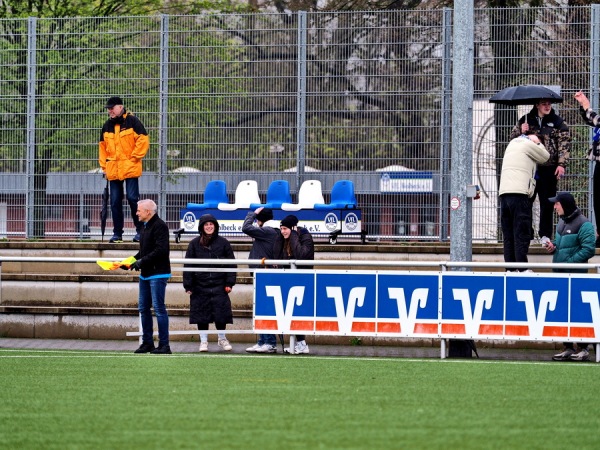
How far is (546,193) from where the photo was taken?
18.0 m

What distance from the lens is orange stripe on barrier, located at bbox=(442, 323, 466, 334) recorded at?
15.4 meters

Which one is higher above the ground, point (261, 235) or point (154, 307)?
point (261, 235)

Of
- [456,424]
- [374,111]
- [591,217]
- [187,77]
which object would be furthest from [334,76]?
[456,424]

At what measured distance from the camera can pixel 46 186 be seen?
20.9 m

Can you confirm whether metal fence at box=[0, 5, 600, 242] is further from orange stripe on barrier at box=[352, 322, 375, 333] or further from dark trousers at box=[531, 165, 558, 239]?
orange stripe on barrier at box=[352, 322, 375, 333]

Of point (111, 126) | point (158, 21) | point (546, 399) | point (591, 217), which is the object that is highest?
point (158, 21)

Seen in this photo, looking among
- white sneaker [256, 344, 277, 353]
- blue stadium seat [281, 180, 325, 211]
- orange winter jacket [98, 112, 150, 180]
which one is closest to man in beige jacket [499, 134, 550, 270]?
white sneaker [256, 344, 277, 353]

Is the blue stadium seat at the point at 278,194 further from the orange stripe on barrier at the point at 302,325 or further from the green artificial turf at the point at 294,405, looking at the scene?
the green artificial turf at the point at 294,405

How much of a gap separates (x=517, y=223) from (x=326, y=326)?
2758 millimetres

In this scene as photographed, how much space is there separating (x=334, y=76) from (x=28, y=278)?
5.45 meters

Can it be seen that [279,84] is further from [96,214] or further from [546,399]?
[546,399]

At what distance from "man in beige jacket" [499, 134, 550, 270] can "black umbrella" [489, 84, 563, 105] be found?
0.94 m

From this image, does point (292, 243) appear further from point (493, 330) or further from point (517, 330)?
point (517, 330)

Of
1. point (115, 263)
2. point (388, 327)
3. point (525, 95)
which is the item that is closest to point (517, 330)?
point (388, 327)
